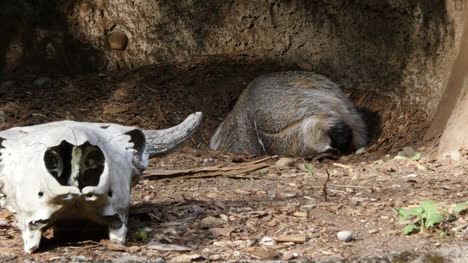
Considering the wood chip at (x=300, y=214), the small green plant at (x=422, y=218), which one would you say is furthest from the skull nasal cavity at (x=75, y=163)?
the small green plant at (x=422, y=218)

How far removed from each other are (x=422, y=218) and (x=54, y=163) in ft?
6.30

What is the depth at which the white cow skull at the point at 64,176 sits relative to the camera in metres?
3.18

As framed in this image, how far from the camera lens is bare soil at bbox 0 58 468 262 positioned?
11.3 feet

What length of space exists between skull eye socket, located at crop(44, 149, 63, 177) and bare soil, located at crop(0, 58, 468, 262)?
388mm

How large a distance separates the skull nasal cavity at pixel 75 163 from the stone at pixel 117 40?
5317 millimetres

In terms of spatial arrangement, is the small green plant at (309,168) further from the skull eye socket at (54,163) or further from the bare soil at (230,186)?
the skull eye socket at (54,163)

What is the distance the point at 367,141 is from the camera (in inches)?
294

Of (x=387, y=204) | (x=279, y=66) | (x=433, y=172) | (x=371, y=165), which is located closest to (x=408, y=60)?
(x=279, y=66)

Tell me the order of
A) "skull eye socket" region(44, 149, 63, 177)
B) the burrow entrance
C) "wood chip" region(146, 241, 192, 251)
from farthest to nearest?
1. the burrow entrance
2. "wood chip" region(146, 241, 192, 251)
3. "skull eye socket" region(44, 149, 63, 177)

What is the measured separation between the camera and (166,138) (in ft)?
13.0

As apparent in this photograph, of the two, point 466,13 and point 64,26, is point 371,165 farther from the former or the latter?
point 64,26

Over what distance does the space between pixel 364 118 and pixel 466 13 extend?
177cm

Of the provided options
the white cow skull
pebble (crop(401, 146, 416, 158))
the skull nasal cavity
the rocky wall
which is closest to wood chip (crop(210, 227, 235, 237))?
the white cow skull

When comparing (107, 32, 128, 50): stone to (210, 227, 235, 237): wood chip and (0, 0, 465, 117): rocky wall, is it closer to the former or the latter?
(0, 0, 465, 117): rocky wall
